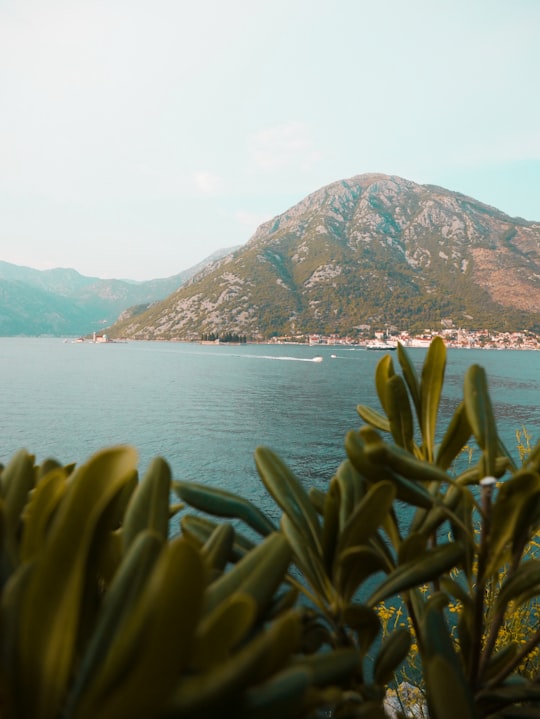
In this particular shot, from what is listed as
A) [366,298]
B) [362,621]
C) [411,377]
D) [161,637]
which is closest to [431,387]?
[411,377]

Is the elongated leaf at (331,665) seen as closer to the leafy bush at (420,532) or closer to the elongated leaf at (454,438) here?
the leafy bush at (420,532)

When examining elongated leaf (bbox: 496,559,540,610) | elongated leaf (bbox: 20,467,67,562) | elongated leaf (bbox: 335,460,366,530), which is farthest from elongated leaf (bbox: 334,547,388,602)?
elongated leaf (bbox: 20,467,67,562)

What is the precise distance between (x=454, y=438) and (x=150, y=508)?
0.85m

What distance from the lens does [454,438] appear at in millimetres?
1325

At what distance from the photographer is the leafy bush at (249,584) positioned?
47cm

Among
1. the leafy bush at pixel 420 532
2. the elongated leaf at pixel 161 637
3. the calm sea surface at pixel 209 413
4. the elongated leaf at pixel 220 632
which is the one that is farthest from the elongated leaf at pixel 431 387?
the calm sea surface at pixel 209 413

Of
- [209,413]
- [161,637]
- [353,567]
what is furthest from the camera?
[209,413]

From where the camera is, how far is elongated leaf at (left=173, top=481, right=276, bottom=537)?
1213 millimetres

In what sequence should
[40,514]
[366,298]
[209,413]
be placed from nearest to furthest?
[40,514]
[209,413]
[366,298]

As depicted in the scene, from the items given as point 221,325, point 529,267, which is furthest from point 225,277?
point 529,267

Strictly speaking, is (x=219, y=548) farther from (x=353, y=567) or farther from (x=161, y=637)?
(x=161, y=637)

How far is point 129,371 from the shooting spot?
267 ft

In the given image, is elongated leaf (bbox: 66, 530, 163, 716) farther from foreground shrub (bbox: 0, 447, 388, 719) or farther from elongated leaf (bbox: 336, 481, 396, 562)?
elongated leaf (bbox: 336, 481, 396, 562)

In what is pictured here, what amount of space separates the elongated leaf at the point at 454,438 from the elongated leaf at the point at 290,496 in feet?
1.32
